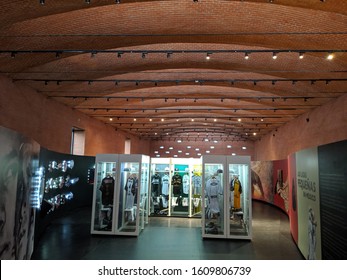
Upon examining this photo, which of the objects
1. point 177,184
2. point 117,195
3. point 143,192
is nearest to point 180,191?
point 177,184

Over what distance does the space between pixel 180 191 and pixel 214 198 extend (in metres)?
3.57

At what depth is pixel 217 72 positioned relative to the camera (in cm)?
1180

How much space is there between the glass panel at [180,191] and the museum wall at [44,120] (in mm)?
6120

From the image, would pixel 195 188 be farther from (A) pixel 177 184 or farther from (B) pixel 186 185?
(A) pixel 177 184

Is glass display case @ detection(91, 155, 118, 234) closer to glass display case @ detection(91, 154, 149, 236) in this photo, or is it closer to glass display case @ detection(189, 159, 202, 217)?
glass display case @ detection(91, 154, 149, 236)

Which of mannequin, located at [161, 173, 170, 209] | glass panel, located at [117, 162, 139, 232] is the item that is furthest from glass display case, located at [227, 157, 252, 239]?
mannequin, located at [161, 173, 170, 209]

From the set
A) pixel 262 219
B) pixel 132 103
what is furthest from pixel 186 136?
pixel 262 219

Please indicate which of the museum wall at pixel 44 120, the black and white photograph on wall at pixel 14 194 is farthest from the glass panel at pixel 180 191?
the black and white photograph on wall at pixel 14 194

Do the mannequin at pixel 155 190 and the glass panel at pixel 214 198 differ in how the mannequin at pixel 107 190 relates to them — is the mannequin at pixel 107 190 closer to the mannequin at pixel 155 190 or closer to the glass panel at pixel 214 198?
the glass panel at pixel 214 198

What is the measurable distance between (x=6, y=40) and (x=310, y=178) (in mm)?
8426

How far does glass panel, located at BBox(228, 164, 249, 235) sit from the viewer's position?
8875 millimetres

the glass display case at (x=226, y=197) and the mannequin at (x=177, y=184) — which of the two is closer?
the glass display case at (x=226, y=197)

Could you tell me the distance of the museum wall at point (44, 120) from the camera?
33.1 feet

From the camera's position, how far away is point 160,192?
493 inches
